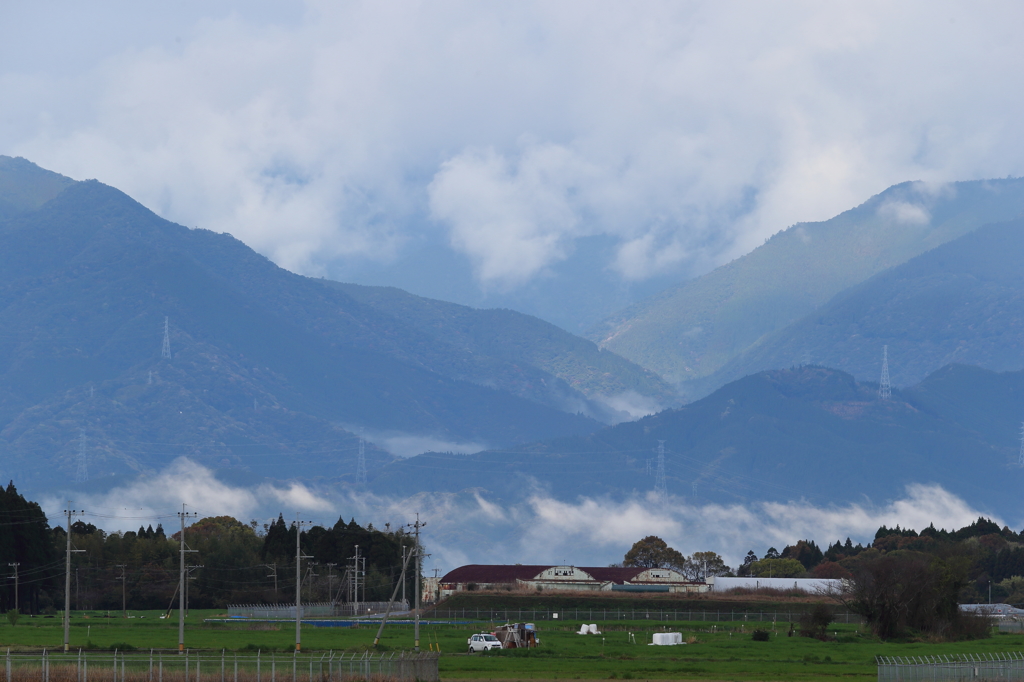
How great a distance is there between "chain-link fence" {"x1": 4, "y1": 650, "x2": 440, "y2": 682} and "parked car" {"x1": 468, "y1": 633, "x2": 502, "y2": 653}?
28.0m

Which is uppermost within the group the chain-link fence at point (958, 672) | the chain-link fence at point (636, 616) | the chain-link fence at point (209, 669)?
the chain-link fence at point (209, 669)

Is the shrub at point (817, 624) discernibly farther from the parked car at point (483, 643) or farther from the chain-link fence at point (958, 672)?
the chain-link fence at point (958, 672)

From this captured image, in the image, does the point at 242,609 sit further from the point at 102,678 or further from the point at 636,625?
the point at 102,678

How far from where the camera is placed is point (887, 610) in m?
145

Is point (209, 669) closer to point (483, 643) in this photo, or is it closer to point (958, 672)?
point (483, 643)

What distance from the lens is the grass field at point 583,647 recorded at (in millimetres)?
98500

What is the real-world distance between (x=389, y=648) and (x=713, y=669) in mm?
25889

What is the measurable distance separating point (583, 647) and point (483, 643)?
Result: 9164 millimetres

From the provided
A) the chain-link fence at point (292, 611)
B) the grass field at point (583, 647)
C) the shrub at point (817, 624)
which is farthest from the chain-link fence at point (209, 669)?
the chain-link fence at point (292, 611)

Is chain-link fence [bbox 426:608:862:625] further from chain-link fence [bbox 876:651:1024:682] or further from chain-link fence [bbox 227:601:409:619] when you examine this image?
chain-link fence [bbox 876:651:1024:682]

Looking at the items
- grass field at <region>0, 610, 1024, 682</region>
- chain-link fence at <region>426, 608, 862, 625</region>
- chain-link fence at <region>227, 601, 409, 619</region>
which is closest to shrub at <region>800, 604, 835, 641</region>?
grass field at <region>0, 610, 1024, 682</region>

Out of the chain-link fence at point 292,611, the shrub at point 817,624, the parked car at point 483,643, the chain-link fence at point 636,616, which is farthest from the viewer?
the chain-link fence at point 636,616

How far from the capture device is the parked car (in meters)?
120

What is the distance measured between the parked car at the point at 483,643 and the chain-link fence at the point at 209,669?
91.9 feet
